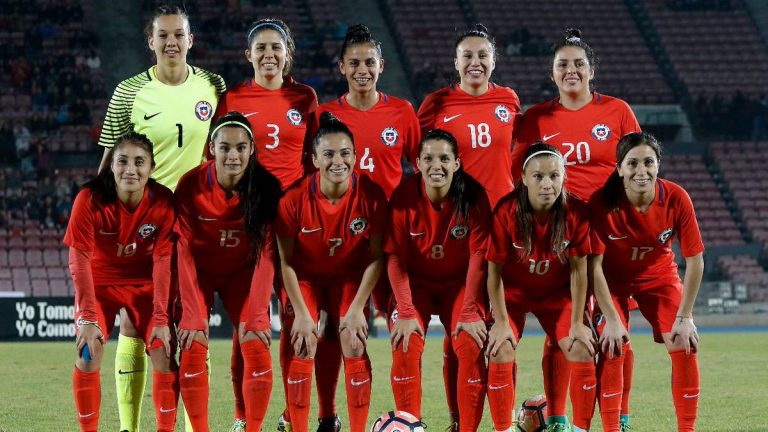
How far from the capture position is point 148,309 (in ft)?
17.7

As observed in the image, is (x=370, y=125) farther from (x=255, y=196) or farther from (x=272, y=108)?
(x=255, y=196)

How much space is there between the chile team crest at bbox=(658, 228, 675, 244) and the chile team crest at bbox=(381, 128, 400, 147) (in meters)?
1.49

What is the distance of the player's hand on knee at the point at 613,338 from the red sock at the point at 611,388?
6cm

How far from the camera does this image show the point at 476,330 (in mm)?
5184

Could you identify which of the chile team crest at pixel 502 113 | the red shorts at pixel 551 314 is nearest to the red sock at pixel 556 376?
the red shorts at pixel 551 314

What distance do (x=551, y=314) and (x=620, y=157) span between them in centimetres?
87

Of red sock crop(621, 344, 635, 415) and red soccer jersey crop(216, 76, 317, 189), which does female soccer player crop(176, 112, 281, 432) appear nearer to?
red soccer jersey crop(216, 76, 317, 189)

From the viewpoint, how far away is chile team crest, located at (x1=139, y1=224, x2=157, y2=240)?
530 cm

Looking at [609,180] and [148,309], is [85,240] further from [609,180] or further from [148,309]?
[609,180]

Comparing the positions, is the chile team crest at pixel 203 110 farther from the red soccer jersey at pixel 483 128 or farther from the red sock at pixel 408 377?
the red sock at pixel 408 377

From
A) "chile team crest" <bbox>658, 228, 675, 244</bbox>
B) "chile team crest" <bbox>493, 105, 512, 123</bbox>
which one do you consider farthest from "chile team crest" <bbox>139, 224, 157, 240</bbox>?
"chile team crest" <bbox>658, 228, 675, 244</bbox>

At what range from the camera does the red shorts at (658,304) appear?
5.46 m

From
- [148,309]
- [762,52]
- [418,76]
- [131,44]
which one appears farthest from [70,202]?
[762,52]

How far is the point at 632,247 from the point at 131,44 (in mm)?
18709
